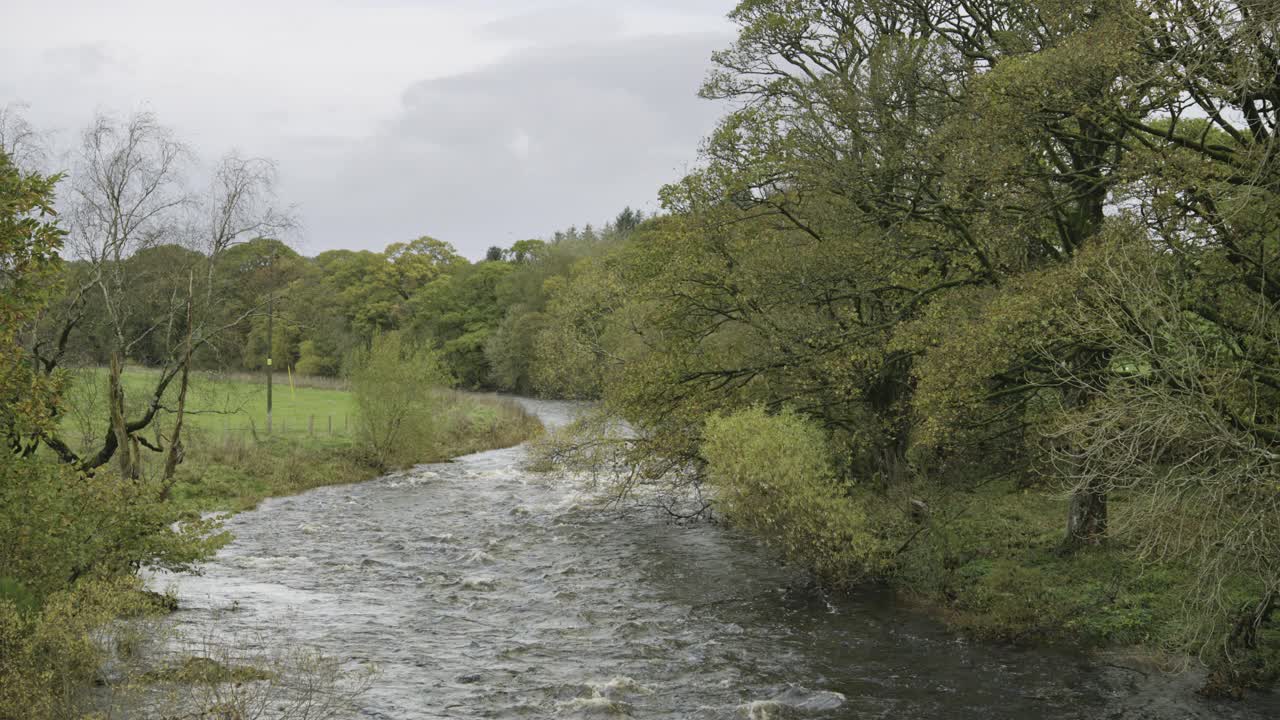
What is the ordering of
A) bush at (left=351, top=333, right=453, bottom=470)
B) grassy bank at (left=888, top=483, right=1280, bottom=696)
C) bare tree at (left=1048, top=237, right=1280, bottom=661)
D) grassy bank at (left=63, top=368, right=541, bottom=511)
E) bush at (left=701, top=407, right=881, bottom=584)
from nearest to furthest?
1. bare tree at (left=1048, top=237, right=1280, bottom=661)
2. grassy bank at (left=888, top=483, right=1280, bottom=696)
3. bush at (left=701, top=407, right=881, bottom=584)
4. grassy bank at (left=63, top=368, right=541, bottom=511)
5. bush at (left=351, top=333, right=453, bottom=470)

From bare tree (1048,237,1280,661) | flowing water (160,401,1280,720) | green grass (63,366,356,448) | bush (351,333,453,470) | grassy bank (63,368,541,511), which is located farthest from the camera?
bush (351,333,453,470)

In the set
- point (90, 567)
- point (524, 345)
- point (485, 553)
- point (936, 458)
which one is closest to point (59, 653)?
point (90, 567)

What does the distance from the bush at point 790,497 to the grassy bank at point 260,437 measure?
361 inches

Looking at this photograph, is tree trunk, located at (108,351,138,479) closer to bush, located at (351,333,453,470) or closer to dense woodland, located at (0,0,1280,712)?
dense woodland, located at (0,0,1280,712)

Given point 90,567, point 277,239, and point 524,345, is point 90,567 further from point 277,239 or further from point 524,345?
point 524,345

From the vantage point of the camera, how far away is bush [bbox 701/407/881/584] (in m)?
17.5

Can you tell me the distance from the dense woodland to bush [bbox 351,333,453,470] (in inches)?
391

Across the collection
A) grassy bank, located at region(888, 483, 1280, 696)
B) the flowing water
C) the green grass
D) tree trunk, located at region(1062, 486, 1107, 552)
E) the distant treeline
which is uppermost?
the distant treeline

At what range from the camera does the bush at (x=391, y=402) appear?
127 ft

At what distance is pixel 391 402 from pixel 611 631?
80.2 feet

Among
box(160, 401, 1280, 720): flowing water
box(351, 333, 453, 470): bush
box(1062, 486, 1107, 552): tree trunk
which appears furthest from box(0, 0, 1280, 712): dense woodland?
box(351, 333, 453, 470): bush

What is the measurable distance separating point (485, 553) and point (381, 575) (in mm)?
2848

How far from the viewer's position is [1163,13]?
41.7 ft

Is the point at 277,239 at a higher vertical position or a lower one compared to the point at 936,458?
higher
